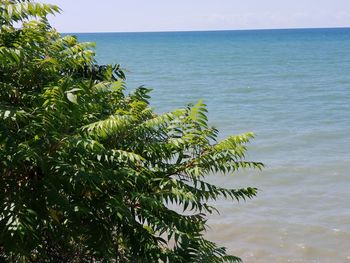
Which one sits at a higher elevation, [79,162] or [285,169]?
[79,162]

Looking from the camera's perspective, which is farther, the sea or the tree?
the sea

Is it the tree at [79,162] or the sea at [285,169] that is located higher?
the tree at [79,162]

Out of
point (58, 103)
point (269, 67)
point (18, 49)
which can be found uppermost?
point (18, 49)

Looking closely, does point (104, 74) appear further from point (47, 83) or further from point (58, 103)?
point (58, 103)

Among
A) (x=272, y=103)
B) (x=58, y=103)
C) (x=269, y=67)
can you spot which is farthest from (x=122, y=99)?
(x=269, y=67)

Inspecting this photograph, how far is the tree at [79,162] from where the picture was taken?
3998mm

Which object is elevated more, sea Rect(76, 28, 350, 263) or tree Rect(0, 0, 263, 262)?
tree Rect(0, 0, 263, 262)

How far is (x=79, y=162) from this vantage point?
4230mm

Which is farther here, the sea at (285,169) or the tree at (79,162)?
the sea at (285,169)

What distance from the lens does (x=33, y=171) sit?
4207 mm

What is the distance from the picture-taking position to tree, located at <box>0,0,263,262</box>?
4.00m

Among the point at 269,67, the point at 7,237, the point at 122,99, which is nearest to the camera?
the point at 7,237

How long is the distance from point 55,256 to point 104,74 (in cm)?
211

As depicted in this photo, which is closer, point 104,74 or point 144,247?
point 144,247
